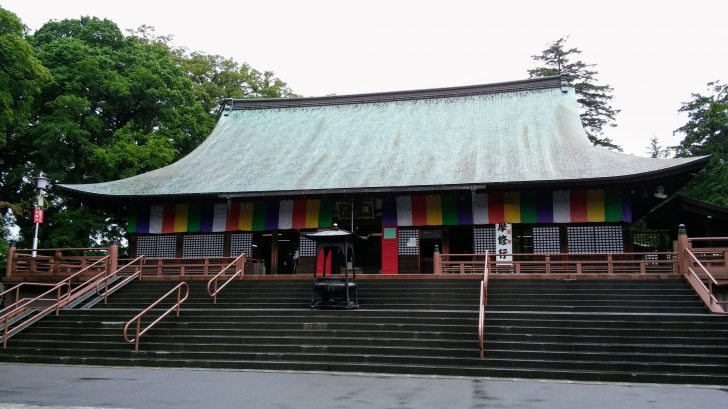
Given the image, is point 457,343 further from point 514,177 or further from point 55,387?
point 514,177

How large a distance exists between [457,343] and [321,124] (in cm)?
1624

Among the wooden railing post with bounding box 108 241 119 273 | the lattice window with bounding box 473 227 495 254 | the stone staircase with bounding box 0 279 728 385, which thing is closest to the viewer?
the stone staircase with bounding box 0 279 728 385

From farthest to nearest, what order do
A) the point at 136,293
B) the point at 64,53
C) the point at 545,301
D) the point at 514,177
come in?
the point at 64,53 < the point at 514,177 < the point at 136,293 < the point at 545,301

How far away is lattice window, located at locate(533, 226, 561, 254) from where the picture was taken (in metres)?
18.2

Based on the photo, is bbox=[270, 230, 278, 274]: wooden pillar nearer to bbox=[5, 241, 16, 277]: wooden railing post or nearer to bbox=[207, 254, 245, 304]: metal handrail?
bbox=[207, 254, 245, 304]: metal handrail

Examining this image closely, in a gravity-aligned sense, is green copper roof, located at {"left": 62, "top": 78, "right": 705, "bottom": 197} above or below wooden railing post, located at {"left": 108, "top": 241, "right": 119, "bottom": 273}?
above

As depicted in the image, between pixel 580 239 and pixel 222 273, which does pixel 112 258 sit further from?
pixel 580 239

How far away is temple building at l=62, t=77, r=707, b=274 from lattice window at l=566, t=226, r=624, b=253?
32 mm

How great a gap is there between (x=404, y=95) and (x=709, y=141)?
15.8m

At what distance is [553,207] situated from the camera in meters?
18.2

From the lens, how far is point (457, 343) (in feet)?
36.8

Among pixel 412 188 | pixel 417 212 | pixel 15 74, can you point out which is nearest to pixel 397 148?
pixel 417 212

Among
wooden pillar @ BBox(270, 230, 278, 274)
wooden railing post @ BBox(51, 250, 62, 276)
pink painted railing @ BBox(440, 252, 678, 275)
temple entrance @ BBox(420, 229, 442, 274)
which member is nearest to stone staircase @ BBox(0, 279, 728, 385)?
pink painted railing @ BBox(440, 252, 678, 275)

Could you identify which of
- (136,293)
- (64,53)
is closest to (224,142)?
(64,53)
